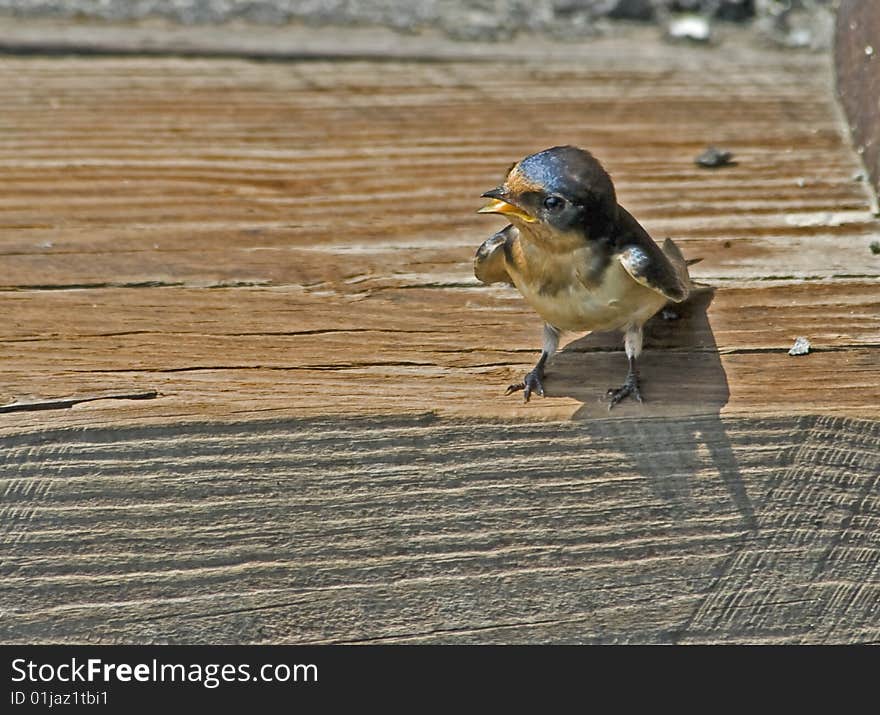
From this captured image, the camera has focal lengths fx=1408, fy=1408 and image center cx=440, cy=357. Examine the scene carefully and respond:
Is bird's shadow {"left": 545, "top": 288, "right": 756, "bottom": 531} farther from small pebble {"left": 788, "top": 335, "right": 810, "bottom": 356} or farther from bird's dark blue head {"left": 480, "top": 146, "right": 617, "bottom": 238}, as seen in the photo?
bird's dark blue head {"left": 480, "top": 146, "right": 617, "bottom": 238}

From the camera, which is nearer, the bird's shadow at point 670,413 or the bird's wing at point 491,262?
the bird's shadow at point 670,413

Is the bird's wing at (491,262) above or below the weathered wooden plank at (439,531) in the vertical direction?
above

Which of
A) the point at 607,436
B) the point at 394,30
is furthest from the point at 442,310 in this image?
the point at 394,30

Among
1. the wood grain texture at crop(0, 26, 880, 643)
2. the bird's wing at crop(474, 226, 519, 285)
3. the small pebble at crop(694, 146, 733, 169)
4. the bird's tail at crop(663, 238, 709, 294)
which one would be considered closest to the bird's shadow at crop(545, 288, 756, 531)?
the wood grain texture at crop(0, 26, 880, 643)

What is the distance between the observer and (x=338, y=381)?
2482 millimetres

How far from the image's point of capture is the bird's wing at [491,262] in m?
2.84

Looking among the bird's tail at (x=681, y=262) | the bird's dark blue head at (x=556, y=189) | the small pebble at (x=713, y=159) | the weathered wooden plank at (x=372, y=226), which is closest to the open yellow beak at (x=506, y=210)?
the bird's dark blue head at (x=556, y=189)

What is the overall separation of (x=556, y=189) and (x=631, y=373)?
1.65ft

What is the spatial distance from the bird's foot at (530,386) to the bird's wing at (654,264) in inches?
14.7

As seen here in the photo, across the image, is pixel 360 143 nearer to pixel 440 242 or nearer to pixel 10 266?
pixel 440 242

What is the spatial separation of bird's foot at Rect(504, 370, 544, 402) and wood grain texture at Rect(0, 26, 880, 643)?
0.02m

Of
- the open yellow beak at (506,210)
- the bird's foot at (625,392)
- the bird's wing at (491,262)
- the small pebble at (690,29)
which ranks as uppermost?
the small pebble at (690,29)

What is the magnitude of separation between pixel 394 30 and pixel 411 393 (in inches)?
73.7

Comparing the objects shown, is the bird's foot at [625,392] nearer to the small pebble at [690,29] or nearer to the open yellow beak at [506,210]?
the open yellow beak at [506,210]
